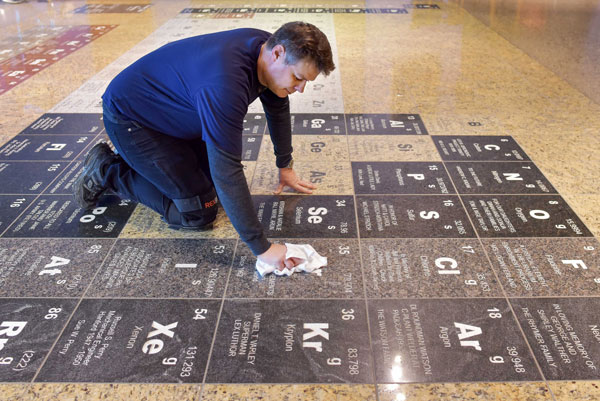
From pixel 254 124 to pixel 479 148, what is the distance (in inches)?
53.9

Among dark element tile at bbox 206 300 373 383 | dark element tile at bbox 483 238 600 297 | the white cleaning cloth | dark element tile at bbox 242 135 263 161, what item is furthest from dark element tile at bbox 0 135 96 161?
dark element tile at bbox 483 238 600 297

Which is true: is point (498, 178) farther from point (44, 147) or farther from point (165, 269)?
point (44, 147)

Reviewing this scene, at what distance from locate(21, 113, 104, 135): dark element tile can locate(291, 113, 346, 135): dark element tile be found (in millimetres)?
1214

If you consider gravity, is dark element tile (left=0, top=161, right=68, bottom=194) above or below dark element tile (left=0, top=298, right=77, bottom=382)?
above

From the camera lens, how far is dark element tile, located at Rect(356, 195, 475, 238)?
2168mm

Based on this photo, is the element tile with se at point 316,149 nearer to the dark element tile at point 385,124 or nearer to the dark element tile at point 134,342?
the dark element tile at point 385,124

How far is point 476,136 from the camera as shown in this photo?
121 inches

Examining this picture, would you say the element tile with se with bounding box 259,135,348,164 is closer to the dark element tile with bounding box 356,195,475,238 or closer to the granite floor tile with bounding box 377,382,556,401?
the dark element tile with bounding box 356,195,475,238

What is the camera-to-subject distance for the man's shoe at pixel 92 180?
2264mm

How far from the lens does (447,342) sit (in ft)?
5.32

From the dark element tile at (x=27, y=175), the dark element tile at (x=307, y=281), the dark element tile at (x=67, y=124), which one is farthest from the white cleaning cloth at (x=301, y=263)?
the dark element tile at (x=67, y=124)

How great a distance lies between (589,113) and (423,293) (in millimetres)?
2366

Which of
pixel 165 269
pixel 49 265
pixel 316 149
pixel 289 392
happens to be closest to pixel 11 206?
pixel 49 265

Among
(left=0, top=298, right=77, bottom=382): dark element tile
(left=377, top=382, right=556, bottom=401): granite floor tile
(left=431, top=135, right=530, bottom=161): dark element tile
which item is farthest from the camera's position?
(left=431, top=135, right=530, bottom=161): dark element tile
